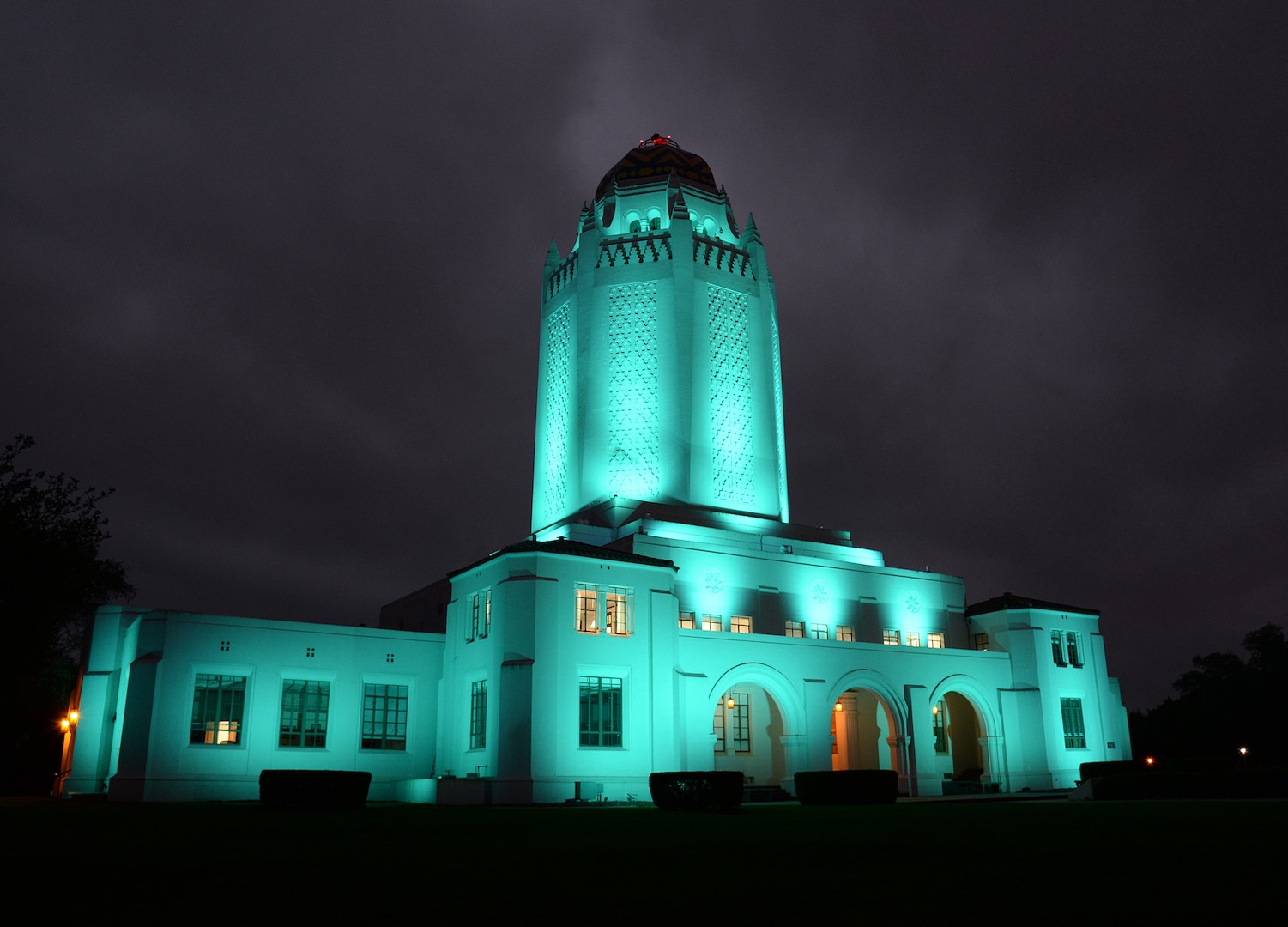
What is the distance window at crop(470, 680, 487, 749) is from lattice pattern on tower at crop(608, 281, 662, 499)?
39.5 feet

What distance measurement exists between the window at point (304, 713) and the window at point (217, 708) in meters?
1.47

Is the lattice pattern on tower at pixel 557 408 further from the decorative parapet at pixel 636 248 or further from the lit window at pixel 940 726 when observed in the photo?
the lit window at pixel 940 726

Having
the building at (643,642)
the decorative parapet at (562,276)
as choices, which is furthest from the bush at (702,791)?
the decorative parapet at (562,276)

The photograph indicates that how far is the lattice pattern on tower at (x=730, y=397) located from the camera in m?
45.1

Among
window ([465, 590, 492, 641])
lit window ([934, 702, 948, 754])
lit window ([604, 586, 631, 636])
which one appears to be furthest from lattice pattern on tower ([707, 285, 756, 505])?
window ([465, 590, 492, 641])

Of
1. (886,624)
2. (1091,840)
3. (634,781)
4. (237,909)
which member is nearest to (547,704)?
(634,781)

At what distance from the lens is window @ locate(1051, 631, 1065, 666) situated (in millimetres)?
44531

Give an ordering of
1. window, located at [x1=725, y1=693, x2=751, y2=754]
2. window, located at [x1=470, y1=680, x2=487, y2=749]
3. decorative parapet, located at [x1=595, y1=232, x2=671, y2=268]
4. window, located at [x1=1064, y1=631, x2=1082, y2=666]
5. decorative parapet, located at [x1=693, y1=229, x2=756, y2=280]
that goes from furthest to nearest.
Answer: decorative parapet, located at [x1=693, y1=229, x2=756, y2=280] → decorative parapet, located at [x1=595, y1=232, x2=671, y2=268] → window, located at [x1=1064, y1=631, x2=1082, y2=666] → window, located at [x1=725, y1=693, x2=751, y2=754] → window, located at [x1=470, y1=680, x2=487, y2=749]

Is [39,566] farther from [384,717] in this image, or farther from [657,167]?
[657,167]

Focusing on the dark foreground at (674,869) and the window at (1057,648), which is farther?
the window at (1057,648)

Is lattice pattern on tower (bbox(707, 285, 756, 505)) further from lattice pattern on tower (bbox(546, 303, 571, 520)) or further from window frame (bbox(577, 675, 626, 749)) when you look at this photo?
window frame (bbox(577, 675, 626, 749))

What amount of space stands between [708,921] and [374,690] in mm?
32124

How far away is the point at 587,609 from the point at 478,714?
535 cm

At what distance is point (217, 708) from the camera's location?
3378cm
